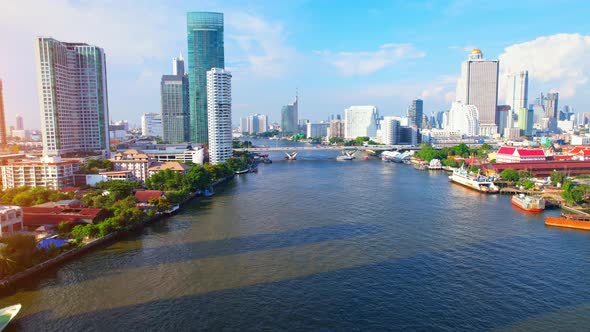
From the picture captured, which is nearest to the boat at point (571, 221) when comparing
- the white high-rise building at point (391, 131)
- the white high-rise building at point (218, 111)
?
the white high-rise building at point (218, 111)

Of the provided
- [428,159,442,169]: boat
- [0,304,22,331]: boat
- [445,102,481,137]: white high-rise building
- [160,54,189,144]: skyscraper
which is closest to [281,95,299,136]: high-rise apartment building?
[445,102,481,137]: white high-rise building

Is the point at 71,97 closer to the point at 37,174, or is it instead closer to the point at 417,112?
the point at 37,174

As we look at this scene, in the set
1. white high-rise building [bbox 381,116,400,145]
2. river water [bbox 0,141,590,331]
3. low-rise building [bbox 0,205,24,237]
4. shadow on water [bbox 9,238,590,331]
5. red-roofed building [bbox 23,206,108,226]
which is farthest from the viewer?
white high-rise building [bbox 381,116,400,145]

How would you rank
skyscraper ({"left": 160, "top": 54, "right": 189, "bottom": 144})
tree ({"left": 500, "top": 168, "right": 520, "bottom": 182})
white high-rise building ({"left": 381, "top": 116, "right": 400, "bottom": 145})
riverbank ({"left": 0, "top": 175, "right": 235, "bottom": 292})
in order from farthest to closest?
white high-rise building ({"left": 381, "top": 116, "right": 400, "bottom": 145})
skyscraper ({"left": 160, "top": 54, "right": 189, "bottom": 144})
tree ({"left": 500, "top": 168, "right": 520, "bottom": 182})
riverbank ({"left": 0, "top": 175, "right": 235, "bottom": 292})

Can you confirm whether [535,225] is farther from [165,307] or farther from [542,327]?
[165,307]

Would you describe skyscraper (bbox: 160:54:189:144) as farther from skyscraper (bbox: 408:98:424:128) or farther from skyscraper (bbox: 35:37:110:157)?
skyscraper (bbox: 408:98:424:128)

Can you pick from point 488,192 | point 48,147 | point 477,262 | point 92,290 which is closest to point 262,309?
point 92,290
